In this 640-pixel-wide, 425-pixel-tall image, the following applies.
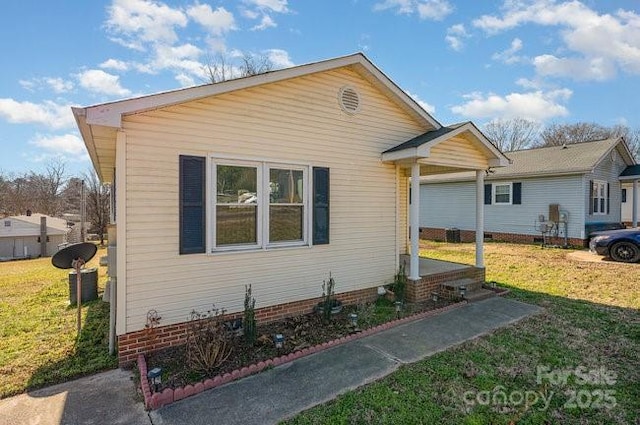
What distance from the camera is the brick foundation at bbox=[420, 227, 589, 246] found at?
1455 cm

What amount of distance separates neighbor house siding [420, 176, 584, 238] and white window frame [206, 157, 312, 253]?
1416 cm

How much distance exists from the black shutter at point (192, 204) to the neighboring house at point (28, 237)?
2840 cm

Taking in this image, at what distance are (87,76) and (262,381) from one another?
15.6 m

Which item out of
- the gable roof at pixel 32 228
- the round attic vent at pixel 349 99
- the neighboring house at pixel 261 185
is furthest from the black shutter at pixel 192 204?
the gable roof at pixel 32 228

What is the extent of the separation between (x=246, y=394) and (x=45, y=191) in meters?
47.6

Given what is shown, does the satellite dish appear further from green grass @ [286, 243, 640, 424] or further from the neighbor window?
the neighbor window

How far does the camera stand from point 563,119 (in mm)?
38719

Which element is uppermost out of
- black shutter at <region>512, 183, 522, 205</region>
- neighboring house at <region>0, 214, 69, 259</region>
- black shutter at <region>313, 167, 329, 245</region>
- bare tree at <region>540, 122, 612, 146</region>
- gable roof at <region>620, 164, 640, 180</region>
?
bare tree at <region>540, 122, 612, 146</region>

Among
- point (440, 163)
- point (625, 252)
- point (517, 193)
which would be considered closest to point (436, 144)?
point (440, 163)

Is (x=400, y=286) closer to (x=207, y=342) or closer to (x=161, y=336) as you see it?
(x=207, y=342)

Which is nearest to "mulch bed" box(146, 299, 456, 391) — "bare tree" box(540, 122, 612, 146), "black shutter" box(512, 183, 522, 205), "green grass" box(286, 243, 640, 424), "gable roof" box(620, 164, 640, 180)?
"green grass" box(286, 243, 640, 424)

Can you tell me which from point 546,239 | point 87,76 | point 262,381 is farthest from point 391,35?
point 87,76

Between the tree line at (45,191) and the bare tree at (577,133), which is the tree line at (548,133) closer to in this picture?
the bare tree at (577,133)

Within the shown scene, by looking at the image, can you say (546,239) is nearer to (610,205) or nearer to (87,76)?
(610,205)
